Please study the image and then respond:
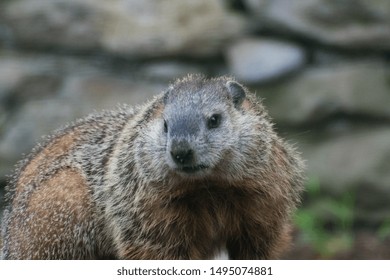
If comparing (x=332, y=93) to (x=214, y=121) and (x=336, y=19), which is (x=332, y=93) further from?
(x=214, y=121)

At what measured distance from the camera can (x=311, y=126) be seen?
5.29 m

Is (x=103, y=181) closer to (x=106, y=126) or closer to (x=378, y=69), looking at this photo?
(x=106, y=126)

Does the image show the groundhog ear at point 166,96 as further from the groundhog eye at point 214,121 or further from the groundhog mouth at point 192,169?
the groundhog mouth at point 192,169

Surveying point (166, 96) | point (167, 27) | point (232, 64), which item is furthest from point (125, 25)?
point (166, 96)

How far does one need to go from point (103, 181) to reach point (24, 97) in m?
1.98

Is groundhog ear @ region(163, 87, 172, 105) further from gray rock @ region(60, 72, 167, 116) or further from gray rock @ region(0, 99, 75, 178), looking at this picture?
gray rock @ region(0, 99, 75, 178)

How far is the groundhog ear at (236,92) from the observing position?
317 cm

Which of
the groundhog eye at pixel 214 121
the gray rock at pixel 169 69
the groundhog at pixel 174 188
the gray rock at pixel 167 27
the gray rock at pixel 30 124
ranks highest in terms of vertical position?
the gray rock at pixel 167 27

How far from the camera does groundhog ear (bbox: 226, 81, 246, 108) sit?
3172 millimetres

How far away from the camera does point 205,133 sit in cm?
296

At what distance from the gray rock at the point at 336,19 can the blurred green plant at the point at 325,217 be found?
2.98 ft

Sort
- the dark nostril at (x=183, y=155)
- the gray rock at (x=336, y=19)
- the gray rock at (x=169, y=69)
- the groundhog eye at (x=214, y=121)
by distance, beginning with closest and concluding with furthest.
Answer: the dark nostril at (x=183, y=155) < the groundhog eye at (x=214, y=121) < the gray rock at (x=336, y=19) < the gray rock at (x=169, y=69)

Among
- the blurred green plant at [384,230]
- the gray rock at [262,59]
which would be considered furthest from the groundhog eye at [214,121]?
the blurred green plant at [384,230]

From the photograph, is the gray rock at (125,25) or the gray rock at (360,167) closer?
the gray rock at (125,25)
